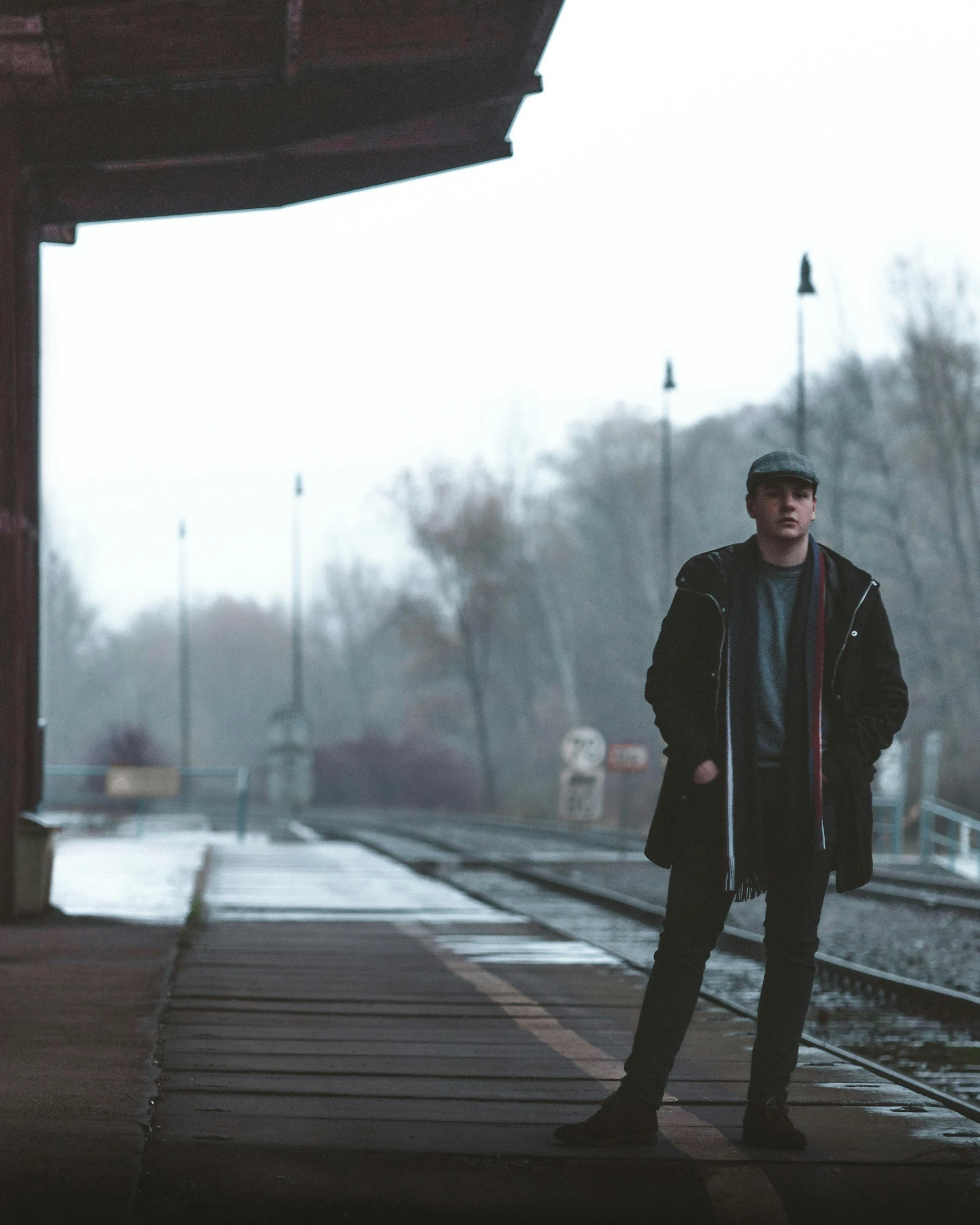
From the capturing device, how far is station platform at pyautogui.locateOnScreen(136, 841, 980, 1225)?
4246 mm

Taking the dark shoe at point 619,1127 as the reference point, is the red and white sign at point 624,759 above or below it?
above

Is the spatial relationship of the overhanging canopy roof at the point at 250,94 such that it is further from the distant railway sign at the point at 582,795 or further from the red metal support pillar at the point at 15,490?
the distant railway sign at the point at 582,795

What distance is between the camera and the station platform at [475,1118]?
425 centimetres

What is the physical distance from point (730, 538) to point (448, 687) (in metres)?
15.9

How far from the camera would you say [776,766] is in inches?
191

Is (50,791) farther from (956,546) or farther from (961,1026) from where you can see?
(961,1026)

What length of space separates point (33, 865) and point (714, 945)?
26.8 feet

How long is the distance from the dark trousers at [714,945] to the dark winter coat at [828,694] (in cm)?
7

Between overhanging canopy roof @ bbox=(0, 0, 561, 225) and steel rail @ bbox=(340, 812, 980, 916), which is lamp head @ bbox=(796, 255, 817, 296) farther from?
overhanging canopy roof @ bbox=(0, 0, 561, 225)

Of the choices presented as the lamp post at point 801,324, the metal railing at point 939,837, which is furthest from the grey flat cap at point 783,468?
the metal railing at point 939,837

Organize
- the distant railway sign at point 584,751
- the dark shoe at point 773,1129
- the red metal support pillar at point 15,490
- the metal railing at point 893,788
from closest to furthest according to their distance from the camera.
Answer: the dark shoe at point 773,1129 < the red metal support pillar at point 15,490 < the metal railing at point 893,788 < the distant railway sign at point 584,751

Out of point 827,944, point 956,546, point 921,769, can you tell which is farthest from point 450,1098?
point 956,546

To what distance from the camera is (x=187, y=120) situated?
12.4m

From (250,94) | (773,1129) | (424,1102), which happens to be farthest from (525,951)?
(773,1129)
